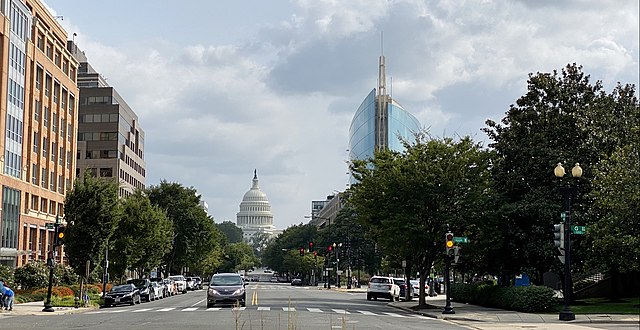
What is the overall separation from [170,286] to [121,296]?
2327 cm

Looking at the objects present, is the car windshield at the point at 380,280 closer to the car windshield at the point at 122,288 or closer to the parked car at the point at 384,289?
the parked car at the point at 384,289

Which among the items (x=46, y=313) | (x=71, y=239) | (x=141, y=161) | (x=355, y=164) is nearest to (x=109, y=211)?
(x=71, y=239)

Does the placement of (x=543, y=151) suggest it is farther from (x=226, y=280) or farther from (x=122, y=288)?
(x=122, y=288)

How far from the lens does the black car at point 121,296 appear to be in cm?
4725

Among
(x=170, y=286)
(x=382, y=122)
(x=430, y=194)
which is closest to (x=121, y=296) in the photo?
(x=430, y=194)

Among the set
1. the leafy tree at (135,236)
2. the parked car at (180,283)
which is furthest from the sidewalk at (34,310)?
the parked car at (180,283)

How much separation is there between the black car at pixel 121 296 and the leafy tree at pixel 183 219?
48106mm

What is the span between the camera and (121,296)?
47750 millimetres

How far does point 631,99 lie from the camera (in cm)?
4459

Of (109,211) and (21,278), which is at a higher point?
(109,211)

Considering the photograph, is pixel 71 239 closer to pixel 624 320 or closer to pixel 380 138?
pixel 624 320

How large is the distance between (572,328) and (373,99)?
4761 inches

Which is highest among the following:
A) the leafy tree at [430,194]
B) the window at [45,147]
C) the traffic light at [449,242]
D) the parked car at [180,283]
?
the window at [45,147]

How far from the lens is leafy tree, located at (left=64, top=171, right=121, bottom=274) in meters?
47.2
